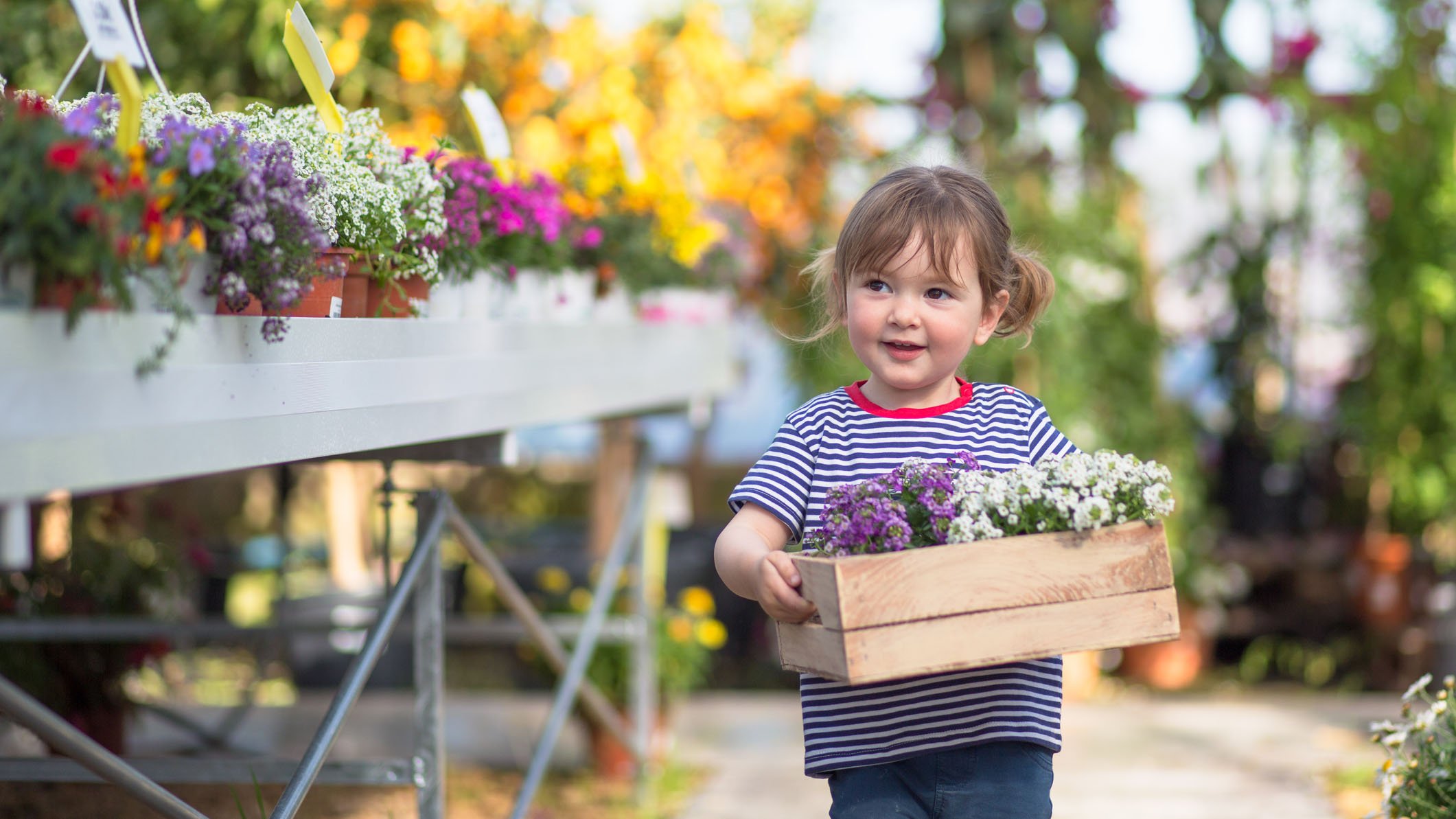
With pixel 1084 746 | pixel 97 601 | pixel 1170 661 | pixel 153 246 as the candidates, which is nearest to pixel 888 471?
pixel 153 246

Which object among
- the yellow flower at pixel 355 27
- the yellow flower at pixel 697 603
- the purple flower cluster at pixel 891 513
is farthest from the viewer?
the yellow flower at pixel 697 603

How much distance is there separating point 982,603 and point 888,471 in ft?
0.77

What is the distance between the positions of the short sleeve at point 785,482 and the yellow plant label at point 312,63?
77 centimetres

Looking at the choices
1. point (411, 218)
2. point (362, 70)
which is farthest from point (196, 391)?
point (362, 70)

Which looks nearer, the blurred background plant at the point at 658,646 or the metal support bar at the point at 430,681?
the metal support bar at the point at 430,681

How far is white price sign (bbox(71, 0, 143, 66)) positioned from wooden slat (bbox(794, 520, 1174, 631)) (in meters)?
0.86

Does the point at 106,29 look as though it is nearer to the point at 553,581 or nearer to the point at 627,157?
the point at 627,157

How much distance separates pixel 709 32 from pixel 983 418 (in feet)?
12.2

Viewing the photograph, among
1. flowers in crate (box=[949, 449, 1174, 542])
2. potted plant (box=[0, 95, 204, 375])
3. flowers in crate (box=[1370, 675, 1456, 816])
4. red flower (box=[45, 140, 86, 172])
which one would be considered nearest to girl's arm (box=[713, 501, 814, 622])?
flowers in crate (box=[949, 449, 1174, 542])

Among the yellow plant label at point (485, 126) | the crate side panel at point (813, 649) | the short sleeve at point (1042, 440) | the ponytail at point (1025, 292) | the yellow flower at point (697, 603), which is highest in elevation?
the yellow plant label at point (485, 126)

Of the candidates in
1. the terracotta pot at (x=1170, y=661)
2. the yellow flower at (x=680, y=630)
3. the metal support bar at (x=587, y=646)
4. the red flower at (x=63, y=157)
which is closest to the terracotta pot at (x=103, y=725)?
the metal support bar at (x=587, y=646)

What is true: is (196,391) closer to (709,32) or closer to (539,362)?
(539,362)

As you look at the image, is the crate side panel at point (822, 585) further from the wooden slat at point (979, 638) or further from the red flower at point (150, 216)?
the red flower at point (150, 216)

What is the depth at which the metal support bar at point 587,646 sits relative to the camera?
2.72 m
